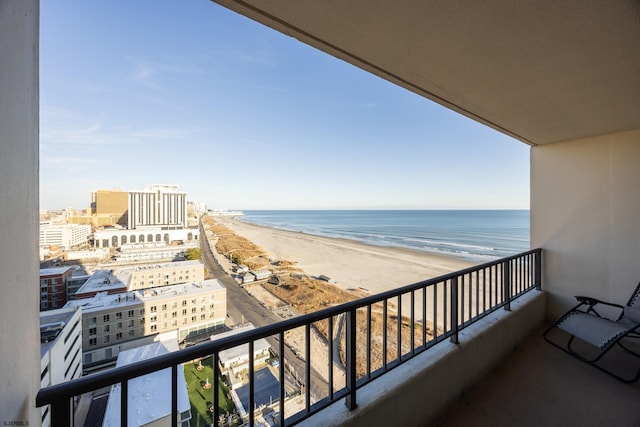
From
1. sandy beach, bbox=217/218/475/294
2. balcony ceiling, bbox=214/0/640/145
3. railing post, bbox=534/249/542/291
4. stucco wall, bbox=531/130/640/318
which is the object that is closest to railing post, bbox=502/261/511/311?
railing post, bbox=534/249/542/291

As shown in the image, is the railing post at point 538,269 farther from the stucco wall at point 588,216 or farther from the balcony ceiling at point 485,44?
the balcony ceiling at point 485,44

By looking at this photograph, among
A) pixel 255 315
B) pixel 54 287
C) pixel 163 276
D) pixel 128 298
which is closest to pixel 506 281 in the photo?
pixel 128 298

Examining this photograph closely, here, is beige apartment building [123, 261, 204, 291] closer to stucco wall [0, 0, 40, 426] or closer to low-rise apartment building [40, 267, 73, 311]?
low-rise apartment building [40, 267, 73, 311]

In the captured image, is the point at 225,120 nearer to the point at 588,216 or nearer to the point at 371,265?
the point at 371,265

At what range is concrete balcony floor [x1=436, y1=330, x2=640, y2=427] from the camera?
1.53 metres

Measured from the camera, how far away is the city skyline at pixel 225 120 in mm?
3482

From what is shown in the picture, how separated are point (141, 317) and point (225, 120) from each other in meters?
12.1

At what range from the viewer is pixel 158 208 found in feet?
30.6

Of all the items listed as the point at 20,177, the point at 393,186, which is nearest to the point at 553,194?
the point at 20,177

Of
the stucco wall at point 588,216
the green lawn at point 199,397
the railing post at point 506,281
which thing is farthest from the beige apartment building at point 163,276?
the stucco wall at point 588,216

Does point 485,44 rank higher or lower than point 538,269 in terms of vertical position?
higher

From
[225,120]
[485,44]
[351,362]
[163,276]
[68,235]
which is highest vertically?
[225,120]

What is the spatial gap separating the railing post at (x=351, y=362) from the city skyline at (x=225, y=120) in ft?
3.91

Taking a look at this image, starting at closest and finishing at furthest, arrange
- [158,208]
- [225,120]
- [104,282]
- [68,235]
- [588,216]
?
[588,216] < [104,282] < [68,235] < [158,208] < [225,120]
